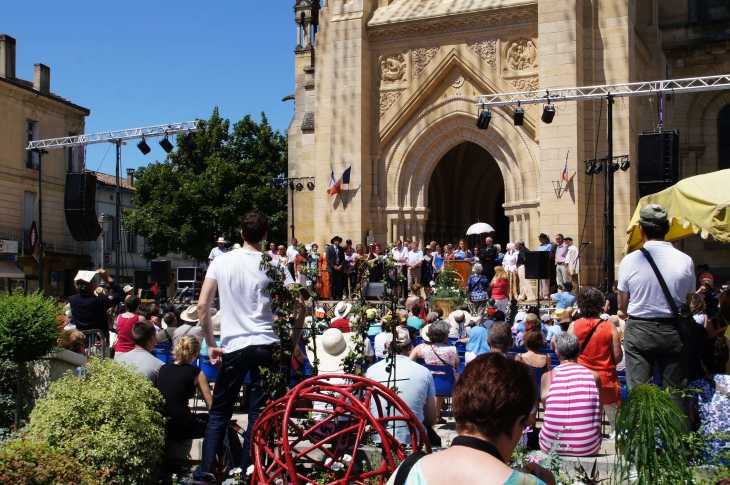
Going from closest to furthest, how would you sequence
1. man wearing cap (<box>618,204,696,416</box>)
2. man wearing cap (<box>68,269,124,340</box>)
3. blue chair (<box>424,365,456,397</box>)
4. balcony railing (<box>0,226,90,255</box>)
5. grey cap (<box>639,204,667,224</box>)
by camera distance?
man wearing cap (<box>618,204,696,416</box>) → grey cap (<box>639,204,667,224</box>) → blue chair (<box>424,365,456,397</box>) → man wearing cap (<box>68,269,124,340</box>) → balcony railing (<box>0,226,90,255</box>)

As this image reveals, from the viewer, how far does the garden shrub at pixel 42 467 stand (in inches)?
173

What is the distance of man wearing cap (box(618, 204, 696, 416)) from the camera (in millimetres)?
5520

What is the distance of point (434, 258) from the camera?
20.0m

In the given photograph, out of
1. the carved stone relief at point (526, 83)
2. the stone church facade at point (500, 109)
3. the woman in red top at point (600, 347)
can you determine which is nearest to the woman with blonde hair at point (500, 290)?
the stone church facade at point (500, 109)

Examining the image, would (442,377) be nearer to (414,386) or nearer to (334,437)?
(414,386)

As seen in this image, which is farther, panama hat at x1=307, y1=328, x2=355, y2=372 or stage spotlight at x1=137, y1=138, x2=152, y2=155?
stage spotlight at x1=137, y1=138, x2=152, y2=155

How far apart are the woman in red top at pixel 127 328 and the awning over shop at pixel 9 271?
26.6m

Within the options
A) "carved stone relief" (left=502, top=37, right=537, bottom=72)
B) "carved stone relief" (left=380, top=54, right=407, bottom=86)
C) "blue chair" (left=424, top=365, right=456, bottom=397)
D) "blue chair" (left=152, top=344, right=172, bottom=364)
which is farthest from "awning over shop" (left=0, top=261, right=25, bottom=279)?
"blue chair" (left=424, top=365, right=456, bottom=397)

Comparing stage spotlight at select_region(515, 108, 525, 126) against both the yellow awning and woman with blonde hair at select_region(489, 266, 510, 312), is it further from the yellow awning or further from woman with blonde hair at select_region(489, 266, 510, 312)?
the yellow awning

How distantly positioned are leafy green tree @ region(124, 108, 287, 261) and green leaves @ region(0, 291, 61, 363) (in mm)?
30080

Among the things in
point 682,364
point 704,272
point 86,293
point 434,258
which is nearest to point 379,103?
point 434,258

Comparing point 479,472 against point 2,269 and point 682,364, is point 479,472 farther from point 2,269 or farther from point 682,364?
point 2,269

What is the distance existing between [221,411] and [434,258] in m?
15.1

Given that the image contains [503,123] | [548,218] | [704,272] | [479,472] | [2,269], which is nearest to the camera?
[479,472]
